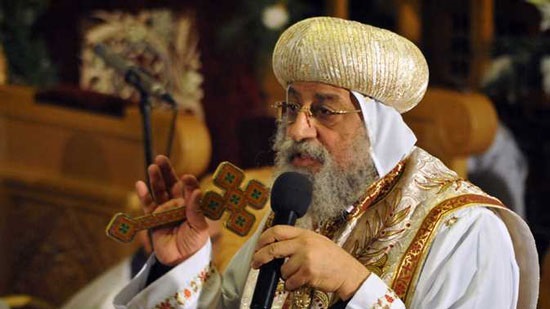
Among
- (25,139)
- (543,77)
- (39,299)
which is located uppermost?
(543,77)

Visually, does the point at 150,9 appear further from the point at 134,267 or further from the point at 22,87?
the point at 134,267

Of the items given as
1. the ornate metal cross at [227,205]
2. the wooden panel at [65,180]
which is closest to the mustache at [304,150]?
the ornate metal cross at [227,205]

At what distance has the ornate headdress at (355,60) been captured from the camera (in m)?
3.54

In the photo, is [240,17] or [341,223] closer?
[341,223]

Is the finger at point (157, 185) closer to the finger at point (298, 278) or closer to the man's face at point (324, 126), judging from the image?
the man's face at point (324, 126)

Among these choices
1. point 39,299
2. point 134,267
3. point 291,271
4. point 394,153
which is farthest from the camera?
point 39,299

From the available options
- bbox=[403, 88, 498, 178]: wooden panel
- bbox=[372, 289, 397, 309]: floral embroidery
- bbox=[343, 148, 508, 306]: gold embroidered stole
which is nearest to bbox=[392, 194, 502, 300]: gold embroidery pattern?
bbox=[343, 148, 508, 306]: gold embroidered stole

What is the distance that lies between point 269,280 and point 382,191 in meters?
0.61

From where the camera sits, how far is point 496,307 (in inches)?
131

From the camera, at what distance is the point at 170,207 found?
12.3ft

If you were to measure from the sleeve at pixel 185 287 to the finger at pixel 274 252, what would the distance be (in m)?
0.64

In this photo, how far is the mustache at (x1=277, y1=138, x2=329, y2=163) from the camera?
3479 millimetres

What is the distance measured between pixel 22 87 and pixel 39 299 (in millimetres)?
1191

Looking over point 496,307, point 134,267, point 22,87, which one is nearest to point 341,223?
point 496,307
